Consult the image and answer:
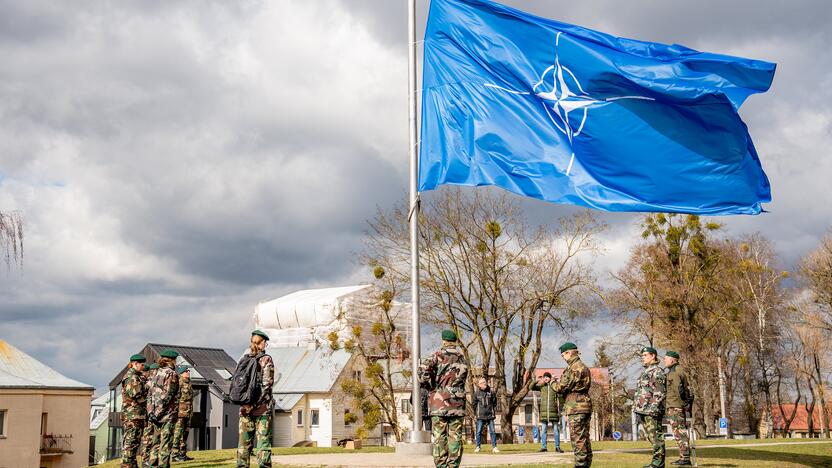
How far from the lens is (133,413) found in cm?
1638

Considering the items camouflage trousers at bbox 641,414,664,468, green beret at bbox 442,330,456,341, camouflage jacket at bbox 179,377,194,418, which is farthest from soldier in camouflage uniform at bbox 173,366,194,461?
camouflage trousers at bbox 641,414,664,468

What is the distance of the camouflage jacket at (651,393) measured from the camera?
1590 centimetres

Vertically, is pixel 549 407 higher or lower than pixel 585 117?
lower

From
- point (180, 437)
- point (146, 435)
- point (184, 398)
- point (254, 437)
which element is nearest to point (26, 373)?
point (180, 437)

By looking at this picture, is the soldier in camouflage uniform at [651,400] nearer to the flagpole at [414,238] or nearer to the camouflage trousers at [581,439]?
the camouflage trousers at [581,439]

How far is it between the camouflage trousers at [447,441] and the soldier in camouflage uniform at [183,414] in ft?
26.5

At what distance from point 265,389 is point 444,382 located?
3018mm

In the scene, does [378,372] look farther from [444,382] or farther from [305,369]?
[305,369]

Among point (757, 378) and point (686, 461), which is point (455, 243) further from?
point (757, 378)

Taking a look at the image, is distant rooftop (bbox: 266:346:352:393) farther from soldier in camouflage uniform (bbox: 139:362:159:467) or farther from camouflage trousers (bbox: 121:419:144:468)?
camouflage trousers (bbox: 121:419:144:468)

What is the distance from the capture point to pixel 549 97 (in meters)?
17.3

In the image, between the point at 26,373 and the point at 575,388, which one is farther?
the point at 26,373

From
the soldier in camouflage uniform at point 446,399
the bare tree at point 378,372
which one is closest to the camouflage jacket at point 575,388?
the soldier in camouflage uniform at point 446,399

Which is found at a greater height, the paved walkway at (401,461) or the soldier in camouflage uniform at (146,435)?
the soldier in camouflage uniform at (146,435)
